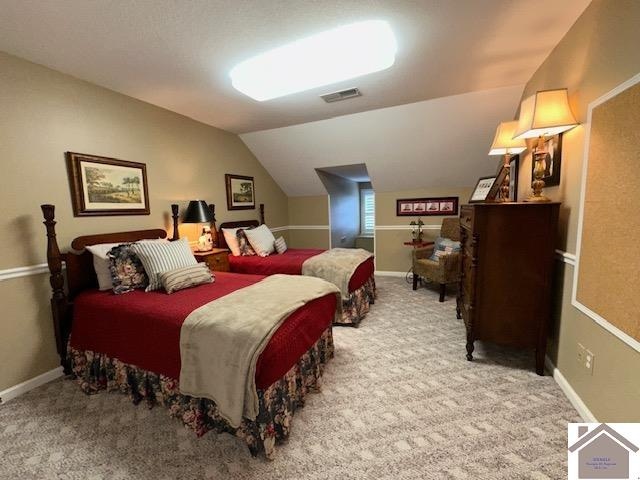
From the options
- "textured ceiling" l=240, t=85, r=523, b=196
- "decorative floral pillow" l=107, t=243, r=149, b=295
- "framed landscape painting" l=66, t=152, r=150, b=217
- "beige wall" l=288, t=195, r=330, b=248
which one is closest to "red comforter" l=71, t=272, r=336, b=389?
"decorative floral pillow" l=107, t=243, r=149, b=295

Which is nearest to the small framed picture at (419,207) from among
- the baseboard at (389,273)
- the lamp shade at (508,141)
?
the baseboard at (389,273)

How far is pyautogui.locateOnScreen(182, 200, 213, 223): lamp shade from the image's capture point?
3.22 metres

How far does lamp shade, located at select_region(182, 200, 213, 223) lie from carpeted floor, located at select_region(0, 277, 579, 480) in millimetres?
1800

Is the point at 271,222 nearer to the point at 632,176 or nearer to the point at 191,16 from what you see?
the point at 191,16

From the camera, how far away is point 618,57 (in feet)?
4.60

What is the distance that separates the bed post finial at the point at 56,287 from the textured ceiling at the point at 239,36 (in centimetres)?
117

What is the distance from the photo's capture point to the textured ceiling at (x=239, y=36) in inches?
63.8

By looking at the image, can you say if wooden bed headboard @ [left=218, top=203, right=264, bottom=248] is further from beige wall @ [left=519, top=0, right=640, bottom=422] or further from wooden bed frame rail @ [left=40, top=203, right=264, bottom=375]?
beige wall @ [left=519, top=0, right=640, bottom=422]

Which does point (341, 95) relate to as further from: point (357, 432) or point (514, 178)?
point (357, 432)

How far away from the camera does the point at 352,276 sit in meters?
2.97

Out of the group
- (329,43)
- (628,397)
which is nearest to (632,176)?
(628,397)

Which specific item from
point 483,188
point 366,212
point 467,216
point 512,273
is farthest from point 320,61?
point 366,212

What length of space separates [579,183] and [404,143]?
96.2 inches

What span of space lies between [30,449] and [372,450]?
187 cm
